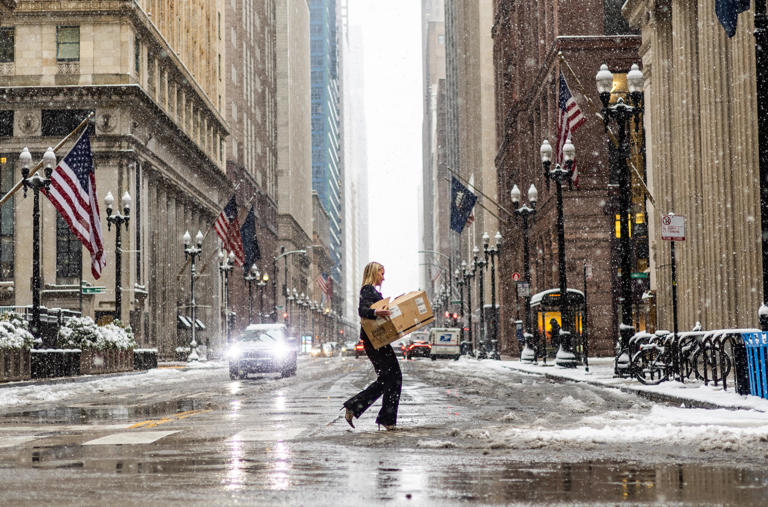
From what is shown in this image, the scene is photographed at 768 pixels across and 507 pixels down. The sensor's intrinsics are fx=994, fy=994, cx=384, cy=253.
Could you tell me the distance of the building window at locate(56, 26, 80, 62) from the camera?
2270 inches

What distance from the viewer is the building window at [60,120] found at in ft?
188

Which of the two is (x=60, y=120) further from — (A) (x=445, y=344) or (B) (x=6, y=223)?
(A) (x=445, y=344)

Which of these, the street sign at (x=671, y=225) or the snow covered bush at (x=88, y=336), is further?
the snow covered bush at (x=88, y=336)

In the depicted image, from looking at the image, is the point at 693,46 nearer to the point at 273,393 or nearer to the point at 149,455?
the point at 273,393

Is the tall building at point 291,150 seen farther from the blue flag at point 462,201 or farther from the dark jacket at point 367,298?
the dark jacket at point 367,298

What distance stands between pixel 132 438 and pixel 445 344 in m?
53.8

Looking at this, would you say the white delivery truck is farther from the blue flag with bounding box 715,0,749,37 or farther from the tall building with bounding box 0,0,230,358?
the blue flag with bounding box 715,0,749,37

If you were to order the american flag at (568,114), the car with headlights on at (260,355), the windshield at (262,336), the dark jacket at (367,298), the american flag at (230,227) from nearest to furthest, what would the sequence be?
the dark jacket at (367,298) < the car with headlights on at (260,355) < the windshield at (262,336) < the american flag at (568,114) < the american flag at (230,227)

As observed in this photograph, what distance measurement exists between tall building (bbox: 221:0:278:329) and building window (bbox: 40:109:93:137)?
26535 mm

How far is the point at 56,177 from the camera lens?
30.1m

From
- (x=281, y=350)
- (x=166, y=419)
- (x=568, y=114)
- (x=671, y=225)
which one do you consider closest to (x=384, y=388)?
(x=166, y=419)

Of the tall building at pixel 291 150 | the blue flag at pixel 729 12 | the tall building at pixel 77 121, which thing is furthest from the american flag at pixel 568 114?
the tall building at pixel 291 150

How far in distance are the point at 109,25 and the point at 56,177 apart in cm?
3004

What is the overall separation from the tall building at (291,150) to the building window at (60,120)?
75.1 meters
